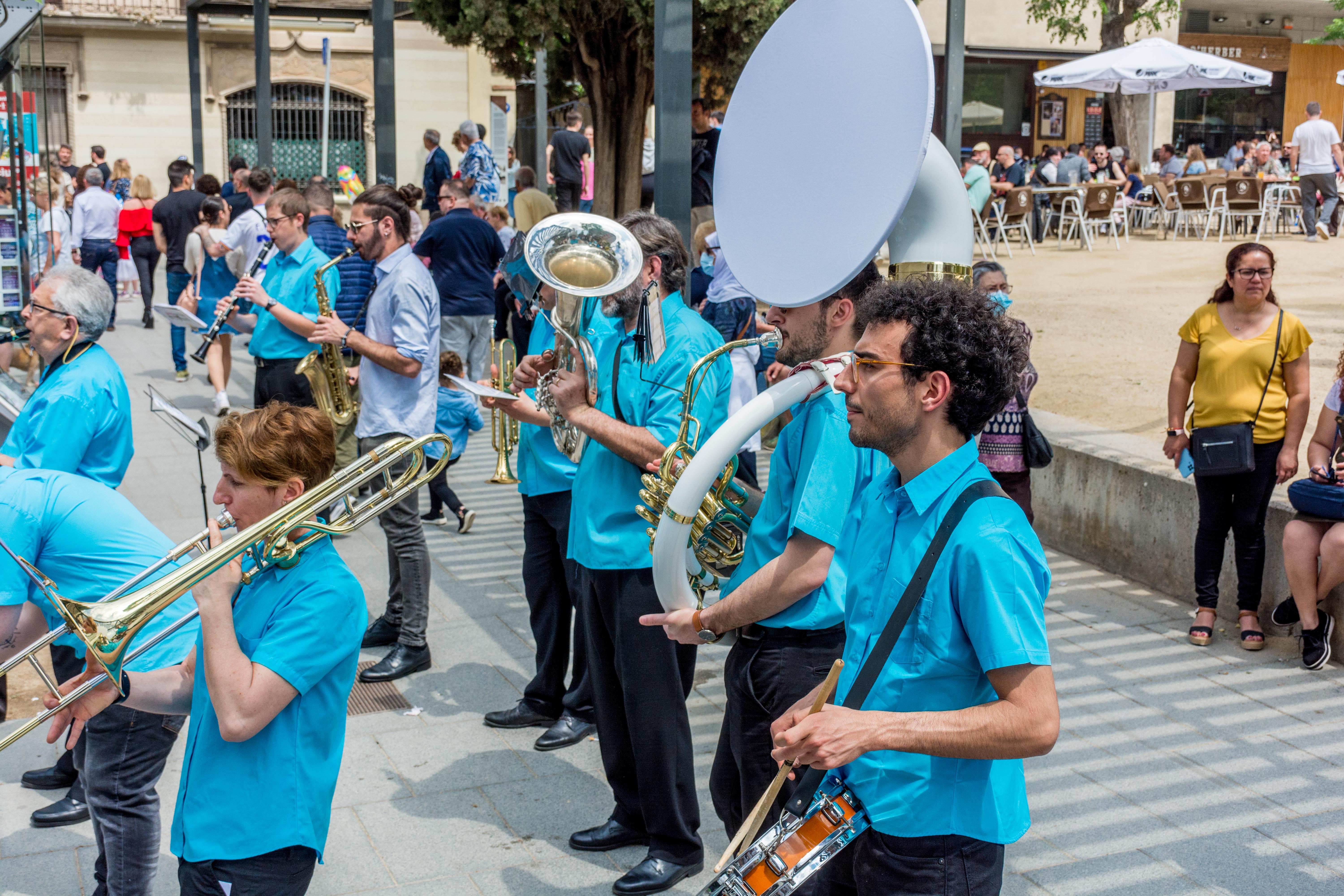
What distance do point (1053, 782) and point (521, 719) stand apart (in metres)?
1.92

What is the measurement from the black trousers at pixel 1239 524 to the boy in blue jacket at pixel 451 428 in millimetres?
3433

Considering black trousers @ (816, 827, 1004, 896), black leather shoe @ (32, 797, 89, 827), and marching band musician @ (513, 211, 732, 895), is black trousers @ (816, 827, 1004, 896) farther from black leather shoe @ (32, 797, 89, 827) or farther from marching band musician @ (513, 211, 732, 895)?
black leather shoe @ (32, 797, 89, 827)

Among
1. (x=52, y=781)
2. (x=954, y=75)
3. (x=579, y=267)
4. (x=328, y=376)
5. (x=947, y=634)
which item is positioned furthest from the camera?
(x=954, y=75)

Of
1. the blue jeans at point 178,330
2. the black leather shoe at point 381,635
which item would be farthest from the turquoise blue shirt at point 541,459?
the blue jeans at point 178,330

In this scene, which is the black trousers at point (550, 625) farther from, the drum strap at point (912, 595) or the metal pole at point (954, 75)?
the metal pole at point (954, 75)

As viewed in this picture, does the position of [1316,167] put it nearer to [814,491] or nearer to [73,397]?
[814,491]

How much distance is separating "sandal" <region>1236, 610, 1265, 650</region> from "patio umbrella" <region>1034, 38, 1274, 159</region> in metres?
A: 13.6

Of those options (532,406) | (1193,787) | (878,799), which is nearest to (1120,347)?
(1193,787)

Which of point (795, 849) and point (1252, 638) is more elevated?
point (795, 849)

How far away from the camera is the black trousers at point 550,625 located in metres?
4.76

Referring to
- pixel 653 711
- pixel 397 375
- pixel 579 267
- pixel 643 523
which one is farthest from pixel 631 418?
pixel 397 375

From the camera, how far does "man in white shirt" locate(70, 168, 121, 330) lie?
14.1 meters

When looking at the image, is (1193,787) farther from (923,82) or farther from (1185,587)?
(923,82)

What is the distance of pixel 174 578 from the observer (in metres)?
2.36
